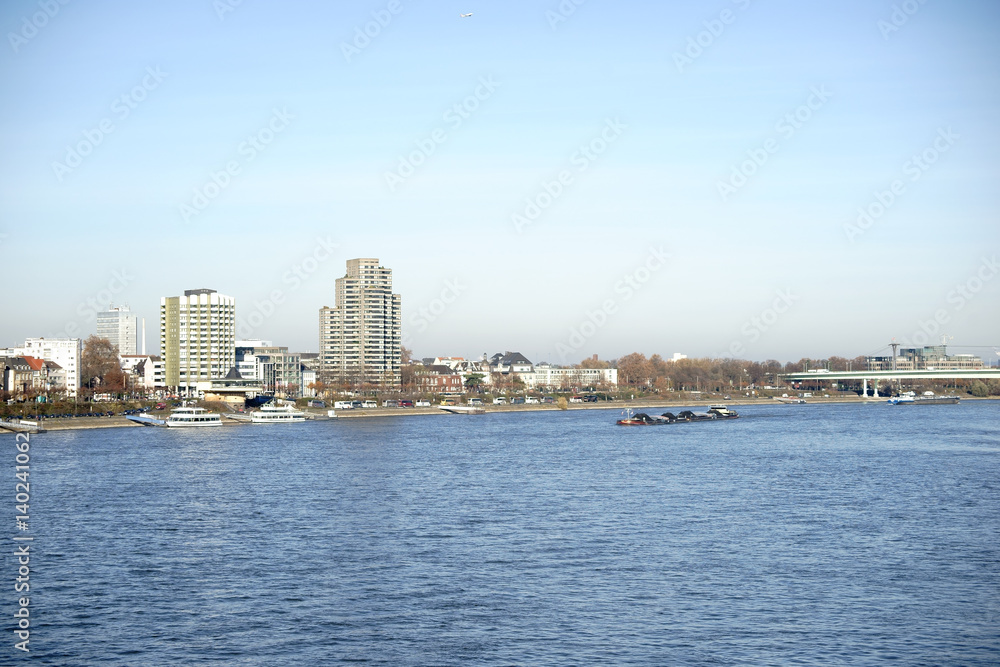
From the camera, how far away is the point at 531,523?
2592 cm

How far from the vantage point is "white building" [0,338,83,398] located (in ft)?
451

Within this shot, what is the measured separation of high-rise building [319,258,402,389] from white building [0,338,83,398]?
3508cm

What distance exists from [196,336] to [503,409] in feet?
182

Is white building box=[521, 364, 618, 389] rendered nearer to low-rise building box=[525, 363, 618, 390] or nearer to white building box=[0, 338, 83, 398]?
low-rise building box=[525, 363, 618, 390]

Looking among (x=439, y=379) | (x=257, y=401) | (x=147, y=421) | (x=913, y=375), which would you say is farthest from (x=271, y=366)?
(x=913, y=375)

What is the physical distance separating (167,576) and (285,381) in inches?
5571

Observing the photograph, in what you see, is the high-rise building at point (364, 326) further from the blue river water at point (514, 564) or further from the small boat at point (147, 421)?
the blue river water at point (514, 564)

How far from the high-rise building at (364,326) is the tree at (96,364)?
112 feet

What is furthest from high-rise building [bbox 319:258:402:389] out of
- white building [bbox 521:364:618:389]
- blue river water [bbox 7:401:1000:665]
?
blue river water [bbox 7:401:1000:665]

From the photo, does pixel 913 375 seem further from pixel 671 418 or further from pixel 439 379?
pixel 439 379

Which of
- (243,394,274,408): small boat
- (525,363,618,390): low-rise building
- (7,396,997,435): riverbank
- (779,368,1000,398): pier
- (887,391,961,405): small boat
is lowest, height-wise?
(887,391,961,405): small boat

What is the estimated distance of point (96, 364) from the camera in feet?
367

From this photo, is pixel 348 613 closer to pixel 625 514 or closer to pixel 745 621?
pixel 745 621

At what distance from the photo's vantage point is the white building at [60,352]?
451 ft
